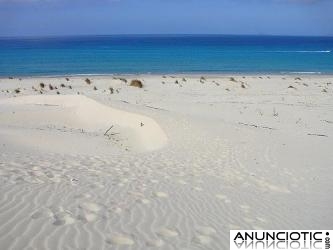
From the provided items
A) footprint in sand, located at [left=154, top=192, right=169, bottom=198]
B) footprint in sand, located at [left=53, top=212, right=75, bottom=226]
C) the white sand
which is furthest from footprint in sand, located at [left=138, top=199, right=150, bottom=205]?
footprint in sand, located at [left=53, top=212, right=75, bottom=226]

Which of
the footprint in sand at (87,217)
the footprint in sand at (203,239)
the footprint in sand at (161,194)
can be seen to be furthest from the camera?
the footprint in sand at (161,194)

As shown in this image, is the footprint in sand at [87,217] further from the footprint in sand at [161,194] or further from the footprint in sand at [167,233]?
the footprint in sand at [161,194]

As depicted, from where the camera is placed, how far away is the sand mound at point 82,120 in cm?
1286

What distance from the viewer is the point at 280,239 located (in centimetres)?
528

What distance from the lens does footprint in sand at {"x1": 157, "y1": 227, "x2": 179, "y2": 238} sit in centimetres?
498

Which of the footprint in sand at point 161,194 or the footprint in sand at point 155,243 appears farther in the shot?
the footprint in sand at point 161,194

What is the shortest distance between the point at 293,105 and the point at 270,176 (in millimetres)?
11979

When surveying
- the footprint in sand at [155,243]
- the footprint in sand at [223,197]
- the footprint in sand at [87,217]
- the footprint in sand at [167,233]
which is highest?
the footprint in sand at [87,217]

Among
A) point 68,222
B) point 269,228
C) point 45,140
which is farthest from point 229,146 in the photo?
point 68,222

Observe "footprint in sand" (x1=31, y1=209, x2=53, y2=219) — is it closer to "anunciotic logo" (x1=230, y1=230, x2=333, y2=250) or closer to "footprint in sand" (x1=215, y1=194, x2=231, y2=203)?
"anunciotic logo" (x1=230, y1=230, x2=333, y2=250)

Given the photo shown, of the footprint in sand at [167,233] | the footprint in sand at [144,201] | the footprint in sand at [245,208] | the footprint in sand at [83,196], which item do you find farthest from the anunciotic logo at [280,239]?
the footprint in sand at [83,196]

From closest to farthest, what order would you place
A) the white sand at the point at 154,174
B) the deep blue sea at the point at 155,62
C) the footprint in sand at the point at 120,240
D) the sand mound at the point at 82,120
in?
the footprint in sand at the point at 120,240 < the white sand at the point at 154,174 < the sand mound at the point at 82,120 < the deep blue sea at the point at 155,62

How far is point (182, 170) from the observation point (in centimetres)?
859

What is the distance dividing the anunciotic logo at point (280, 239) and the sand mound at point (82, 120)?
6.11m
